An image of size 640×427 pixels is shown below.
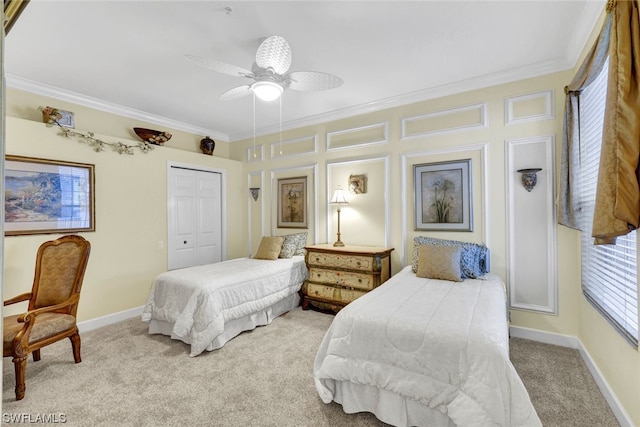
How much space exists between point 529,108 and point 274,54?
8.61 ft

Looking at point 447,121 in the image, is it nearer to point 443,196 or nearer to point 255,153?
point 443,196

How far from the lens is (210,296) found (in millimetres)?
2961

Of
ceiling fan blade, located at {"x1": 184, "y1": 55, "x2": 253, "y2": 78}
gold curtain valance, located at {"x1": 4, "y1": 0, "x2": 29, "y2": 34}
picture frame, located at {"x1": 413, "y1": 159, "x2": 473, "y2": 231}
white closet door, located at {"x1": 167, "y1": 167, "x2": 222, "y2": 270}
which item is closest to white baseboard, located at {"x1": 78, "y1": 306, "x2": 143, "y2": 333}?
white closet door, located at {"x1": 167, "y1": 167, "x2": 222, "y2": 270}

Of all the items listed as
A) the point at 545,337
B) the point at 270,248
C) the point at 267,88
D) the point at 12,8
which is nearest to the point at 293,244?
the point at 270,248

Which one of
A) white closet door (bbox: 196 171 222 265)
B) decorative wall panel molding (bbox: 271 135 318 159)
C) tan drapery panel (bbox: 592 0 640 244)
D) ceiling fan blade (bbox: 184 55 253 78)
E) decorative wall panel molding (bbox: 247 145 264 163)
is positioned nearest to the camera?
tan drapery panel (bbox: 592 0 640 244)

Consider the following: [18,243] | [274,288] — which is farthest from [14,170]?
[274,288]

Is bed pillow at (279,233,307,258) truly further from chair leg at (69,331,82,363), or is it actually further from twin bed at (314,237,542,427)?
chair leg at (69,331,82,363)

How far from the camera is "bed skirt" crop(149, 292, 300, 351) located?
3.04m

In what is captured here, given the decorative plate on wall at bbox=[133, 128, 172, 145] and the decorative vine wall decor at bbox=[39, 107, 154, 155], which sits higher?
the decorative plate on wall at bbox=[133, 128, 172, 145]

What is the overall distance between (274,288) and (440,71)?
2.99 meters

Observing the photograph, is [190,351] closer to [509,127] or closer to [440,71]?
[440,71]

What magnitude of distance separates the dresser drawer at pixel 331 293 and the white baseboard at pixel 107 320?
2.28 m

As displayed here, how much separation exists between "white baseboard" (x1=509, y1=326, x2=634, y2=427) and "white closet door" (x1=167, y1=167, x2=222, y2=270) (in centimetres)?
428

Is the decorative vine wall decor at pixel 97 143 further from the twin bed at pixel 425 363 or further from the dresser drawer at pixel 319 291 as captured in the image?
the twin bed at pixel 425 363
